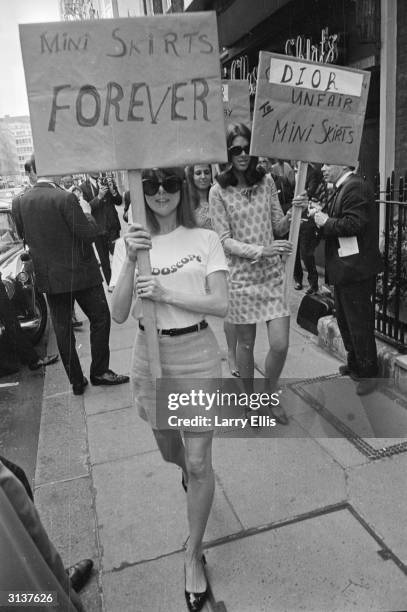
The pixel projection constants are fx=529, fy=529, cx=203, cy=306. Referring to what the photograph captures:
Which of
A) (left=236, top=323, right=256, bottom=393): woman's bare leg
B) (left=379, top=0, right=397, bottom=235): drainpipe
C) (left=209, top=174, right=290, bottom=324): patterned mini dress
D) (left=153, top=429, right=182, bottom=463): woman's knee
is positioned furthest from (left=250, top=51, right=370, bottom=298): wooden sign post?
(left=379, top=0, right=397, bottom=235): drainpipe

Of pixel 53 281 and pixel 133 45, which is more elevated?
pixel 133 45

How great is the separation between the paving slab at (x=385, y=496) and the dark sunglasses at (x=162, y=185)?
1.91 meters

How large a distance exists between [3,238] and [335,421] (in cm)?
525

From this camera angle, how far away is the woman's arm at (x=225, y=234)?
3400mm

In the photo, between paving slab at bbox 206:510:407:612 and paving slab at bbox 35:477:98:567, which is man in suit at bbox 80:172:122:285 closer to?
paving slab at bbox 35:477:98:567

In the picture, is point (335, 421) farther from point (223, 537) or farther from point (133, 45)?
point (133, 45)

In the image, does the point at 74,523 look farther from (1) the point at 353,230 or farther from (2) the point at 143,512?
(1) the point at 353,230

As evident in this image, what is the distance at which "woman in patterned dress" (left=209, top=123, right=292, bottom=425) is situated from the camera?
3387 millimetres

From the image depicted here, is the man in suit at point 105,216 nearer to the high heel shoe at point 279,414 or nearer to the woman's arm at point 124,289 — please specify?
the high heel shoe at point 279,414

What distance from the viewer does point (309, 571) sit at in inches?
94.8

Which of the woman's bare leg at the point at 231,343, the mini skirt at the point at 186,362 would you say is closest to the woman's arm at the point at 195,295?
the mini skirt at the point at 186,362

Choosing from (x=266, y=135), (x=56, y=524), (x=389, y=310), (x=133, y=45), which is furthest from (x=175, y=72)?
(x=389, y=310)

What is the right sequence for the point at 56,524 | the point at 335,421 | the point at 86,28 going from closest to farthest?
A: the point at 86,28, the point at 56,524, the point at 335,421

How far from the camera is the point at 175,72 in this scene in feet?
7.02
